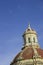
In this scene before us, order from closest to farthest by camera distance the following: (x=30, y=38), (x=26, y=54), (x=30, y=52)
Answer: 1. (x=26, y=54)
2. (x=30, y=52)
3. (x=30, y=38)

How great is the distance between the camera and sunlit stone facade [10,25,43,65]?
65062 millimetres

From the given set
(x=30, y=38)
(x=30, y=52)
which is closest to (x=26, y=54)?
(x=30, y=52)

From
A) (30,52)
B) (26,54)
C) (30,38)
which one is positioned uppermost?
(30,38)

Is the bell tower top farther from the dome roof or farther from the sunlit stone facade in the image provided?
the dome roof

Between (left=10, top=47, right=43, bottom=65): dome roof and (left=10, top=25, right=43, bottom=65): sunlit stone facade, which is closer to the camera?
(left=10, top=25, right=43, bottom=65): sunlit stone facade

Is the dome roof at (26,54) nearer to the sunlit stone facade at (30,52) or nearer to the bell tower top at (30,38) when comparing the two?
the sunlit stone facade at (30,52)

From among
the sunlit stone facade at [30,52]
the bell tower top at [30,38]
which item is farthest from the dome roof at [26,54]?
the bell tower top at [30,38]

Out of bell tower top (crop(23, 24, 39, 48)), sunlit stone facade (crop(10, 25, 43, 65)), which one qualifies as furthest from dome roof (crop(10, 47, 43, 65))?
bell tower top (crop(23, 24, 39, 48))

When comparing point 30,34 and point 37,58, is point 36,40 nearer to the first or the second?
point 30,34

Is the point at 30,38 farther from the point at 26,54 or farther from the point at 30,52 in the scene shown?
the point at 26,54

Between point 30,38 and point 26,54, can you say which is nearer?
point 26,54

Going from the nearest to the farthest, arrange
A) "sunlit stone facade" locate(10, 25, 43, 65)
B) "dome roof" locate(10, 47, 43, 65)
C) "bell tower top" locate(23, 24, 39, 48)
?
"sunlit stone facade" locate(10, 25, 43, 65) → "dome roof" locate(10, 47, 43, 65) → "bell tower top" locate(23, 24, 39, 48)

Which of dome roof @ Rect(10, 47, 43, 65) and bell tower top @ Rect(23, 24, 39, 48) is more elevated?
bell tower top @ Rect(23, 24, 39, 48)

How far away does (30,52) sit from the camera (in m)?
66.4
